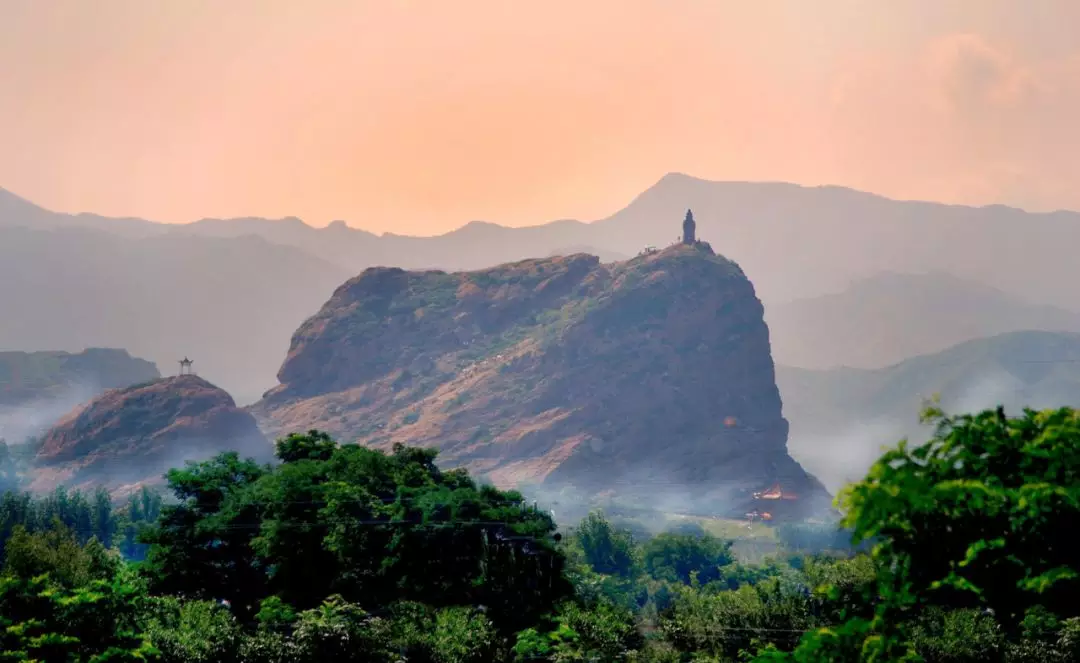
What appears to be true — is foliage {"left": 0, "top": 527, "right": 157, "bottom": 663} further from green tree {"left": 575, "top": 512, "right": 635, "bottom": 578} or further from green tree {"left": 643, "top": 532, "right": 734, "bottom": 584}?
green tree {"left": 643, "top": 532, "right": 734, "bottom": 584}

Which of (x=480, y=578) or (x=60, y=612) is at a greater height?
(x=480, y=578)

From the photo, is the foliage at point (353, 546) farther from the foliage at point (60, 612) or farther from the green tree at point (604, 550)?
the green tree at point (604, 550)

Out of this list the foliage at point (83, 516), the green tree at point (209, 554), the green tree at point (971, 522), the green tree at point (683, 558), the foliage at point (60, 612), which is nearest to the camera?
the green tree at point (971, 522)

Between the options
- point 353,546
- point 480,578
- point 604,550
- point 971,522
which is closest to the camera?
point 971,522

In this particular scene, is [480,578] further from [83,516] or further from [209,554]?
[83,516]

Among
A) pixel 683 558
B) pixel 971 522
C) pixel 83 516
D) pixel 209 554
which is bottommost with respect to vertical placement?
pixel 971 522

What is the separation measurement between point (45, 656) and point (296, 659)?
9.48 meters

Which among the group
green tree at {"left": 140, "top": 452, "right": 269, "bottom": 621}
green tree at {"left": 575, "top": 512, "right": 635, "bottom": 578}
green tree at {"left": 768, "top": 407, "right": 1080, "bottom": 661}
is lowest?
green tree at {"left": 768, "top": 407, "right": 1080, "bottom": 661}

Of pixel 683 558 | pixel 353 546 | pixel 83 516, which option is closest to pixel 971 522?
pixel 353 546

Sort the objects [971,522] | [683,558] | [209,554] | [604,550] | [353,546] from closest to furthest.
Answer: [971,522] → [353,546] → [209,554] → [604,550] → [683,558]

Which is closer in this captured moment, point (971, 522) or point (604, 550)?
point (971, 522)

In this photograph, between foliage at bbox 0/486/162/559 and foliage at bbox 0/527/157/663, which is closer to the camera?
foliage at bbox 0/527/157/663

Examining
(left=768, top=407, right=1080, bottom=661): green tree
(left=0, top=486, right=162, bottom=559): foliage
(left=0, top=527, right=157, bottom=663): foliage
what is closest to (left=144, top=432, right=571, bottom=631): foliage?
(left=0, top=527, right=157, bottom=663): foliage

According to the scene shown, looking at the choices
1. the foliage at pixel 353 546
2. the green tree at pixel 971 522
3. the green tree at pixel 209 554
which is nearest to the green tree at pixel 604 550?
the foliage at pixel 353 546
